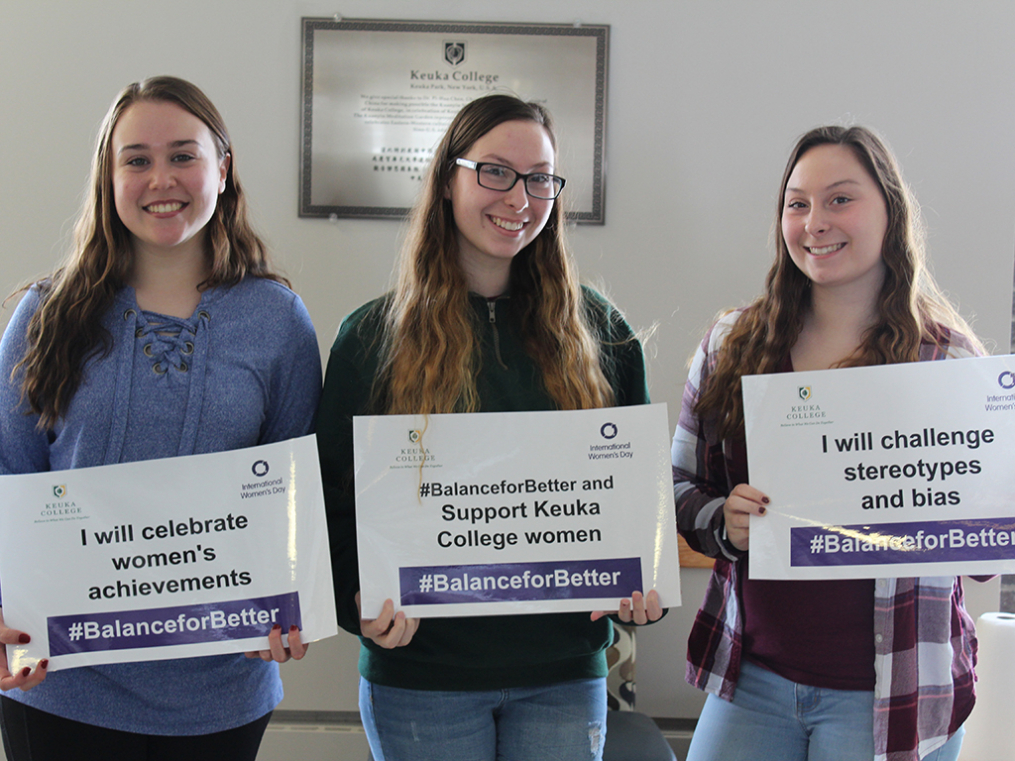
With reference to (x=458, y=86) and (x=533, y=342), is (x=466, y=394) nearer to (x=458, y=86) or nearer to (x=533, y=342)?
(x=533, y=342)

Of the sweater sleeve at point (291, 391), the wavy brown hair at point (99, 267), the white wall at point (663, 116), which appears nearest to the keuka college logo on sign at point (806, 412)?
the sweater sleeve at point (291, 391)

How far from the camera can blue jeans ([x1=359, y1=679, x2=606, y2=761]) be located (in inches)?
50.3

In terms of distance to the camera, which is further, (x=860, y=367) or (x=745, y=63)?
(x=745, y=63)

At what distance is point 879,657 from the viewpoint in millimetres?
1276

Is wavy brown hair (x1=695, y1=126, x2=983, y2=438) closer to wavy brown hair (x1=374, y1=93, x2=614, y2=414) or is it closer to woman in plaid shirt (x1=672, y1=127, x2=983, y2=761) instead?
woman in plaid shirt (x1=672, y1=127, x2=983, y2=761)

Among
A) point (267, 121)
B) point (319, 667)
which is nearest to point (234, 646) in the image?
point (319, 667)

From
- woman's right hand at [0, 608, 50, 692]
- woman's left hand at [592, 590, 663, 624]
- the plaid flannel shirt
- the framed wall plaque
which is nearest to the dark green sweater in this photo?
woman's left hand at [592, 590, 663, 624]

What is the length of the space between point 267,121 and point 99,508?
1853 millimetres

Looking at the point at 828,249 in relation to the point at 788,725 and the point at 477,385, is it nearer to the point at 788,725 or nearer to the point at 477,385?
the point at 477,385

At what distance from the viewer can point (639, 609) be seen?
4.11 feet

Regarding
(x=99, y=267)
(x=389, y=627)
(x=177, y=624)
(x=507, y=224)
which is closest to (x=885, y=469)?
(x=507, y=224)

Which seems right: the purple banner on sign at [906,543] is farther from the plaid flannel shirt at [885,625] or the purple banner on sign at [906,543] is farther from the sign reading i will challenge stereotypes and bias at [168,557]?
the sign reading i will challenge stereotypes and bias at [168,557]

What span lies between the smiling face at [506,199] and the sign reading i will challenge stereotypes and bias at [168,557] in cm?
49

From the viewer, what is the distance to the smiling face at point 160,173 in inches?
50.9
